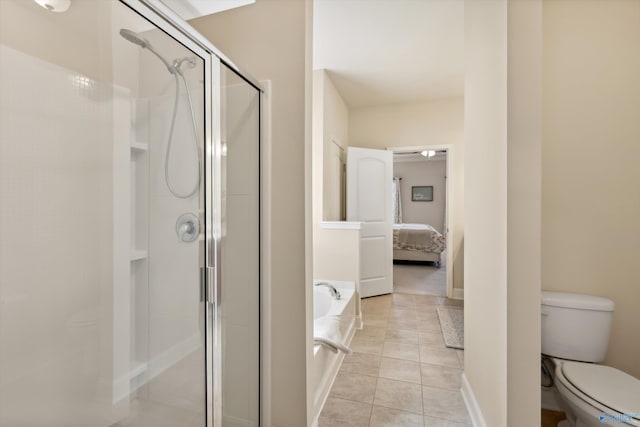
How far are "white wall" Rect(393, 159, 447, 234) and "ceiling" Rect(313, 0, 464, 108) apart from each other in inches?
186

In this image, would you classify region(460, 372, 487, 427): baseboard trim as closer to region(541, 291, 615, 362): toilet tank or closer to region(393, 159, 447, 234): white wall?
region(541, 291, 615, 362): toilet tank

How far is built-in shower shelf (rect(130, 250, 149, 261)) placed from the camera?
1.10 m

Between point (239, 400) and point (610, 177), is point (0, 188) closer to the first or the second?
point (239, 400)

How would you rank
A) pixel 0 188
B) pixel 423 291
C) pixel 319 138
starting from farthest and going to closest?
pixel 423 291 → pixel 319 138 → pixel 0 188

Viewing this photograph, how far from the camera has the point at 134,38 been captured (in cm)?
100

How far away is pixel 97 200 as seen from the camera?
1087 mm

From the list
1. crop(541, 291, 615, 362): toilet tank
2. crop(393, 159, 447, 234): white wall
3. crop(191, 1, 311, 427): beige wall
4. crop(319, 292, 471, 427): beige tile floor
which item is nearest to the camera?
crop(191, 1, 311, 427): beige wall

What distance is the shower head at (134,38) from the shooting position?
98cm

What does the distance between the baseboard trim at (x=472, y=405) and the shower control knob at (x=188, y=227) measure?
5.54ft

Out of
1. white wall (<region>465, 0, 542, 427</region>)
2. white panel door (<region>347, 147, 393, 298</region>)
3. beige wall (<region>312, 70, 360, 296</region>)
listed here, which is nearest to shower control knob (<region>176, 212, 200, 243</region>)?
white wall (<region>465, 0, 542, 427</region>)

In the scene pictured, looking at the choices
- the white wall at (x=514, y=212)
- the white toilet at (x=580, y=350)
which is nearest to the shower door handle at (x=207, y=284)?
the white wall at (x=514, y=212)

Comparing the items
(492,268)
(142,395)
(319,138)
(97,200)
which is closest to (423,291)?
(319,138)

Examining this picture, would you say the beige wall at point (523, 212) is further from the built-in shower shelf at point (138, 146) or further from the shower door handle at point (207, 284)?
the built-in shower shelf at point (138, 146)

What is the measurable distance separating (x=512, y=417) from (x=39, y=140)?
209cm
